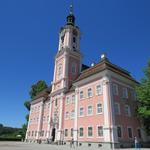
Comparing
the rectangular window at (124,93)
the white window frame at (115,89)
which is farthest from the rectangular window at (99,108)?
the rectangular window at (124,93)

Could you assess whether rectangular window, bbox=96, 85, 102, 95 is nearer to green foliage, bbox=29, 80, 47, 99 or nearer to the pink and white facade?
the pink and white facade

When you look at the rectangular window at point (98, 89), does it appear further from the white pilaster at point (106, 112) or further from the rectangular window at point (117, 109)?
the rectangular window at point (117, 109)

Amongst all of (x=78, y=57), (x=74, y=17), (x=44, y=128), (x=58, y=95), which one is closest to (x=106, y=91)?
(x=58, y=95)

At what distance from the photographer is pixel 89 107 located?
3183 cm

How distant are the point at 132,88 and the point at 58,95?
55.4ft

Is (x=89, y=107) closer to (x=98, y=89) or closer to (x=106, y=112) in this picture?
(x=98, y=89)

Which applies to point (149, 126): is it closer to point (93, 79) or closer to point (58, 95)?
point (93, 79)

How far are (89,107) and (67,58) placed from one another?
16433mm

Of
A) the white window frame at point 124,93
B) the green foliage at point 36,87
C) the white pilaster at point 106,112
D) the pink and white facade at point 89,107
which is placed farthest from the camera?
the green foliage at point 36,87

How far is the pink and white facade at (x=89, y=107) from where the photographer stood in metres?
28.2

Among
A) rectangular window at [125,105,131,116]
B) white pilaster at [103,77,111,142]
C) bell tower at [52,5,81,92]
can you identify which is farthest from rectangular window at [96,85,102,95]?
bell tower at [52,5,81,92]

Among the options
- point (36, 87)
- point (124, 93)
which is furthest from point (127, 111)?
point (36, 87)

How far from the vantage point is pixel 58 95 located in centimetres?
4144

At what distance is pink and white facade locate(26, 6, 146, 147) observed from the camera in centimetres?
2820
